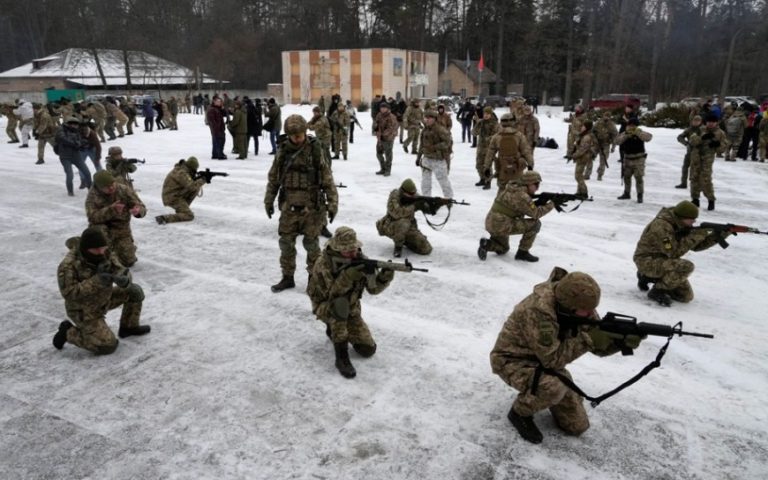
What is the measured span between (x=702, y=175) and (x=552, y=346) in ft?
26.9

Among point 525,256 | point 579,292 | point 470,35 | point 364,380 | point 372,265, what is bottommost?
point 364,380

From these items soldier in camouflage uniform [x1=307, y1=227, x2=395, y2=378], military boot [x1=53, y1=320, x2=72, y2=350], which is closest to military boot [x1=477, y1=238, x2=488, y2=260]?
soldier in camouflage uniform [x1=307, y1=227, x2=395, y2=378]

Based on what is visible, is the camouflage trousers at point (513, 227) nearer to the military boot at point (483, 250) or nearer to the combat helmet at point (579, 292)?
the military boot at point (483, 250)

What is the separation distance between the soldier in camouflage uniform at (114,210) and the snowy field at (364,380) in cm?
45

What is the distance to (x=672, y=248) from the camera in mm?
5812

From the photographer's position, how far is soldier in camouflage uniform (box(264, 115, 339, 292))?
5.96m

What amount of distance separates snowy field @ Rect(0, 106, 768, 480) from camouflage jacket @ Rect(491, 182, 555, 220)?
706 mm

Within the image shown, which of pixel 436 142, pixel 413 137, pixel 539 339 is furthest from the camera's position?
pixel 413 137

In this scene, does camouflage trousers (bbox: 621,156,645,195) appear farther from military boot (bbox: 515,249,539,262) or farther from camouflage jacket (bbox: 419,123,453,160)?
military boot (bbox: 515,249,539,262)

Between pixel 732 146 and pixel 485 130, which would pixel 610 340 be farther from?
pixel 732 146

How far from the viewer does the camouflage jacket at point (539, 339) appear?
136 inches

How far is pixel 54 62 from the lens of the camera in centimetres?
5425

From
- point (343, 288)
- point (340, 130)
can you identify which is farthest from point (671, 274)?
point (340, 130)

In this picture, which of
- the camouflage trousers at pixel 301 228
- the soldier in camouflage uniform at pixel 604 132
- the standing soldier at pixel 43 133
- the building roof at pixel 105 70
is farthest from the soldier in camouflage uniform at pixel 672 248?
the building roof at pixel 105 70
